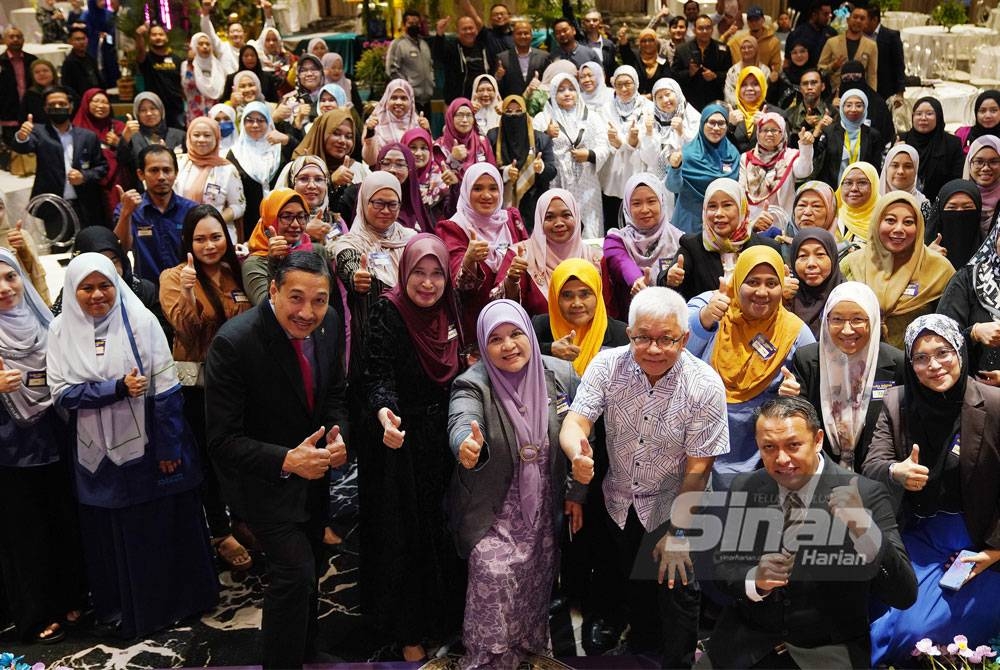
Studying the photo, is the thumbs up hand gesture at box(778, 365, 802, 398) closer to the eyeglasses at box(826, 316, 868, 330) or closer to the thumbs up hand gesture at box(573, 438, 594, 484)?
the eyeglasses at box(826, 316, 868, 330)

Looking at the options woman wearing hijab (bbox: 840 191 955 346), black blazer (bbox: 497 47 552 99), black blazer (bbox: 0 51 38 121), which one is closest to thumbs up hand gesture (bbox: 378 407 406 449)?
woman wearing hijab (bbox: 840 191 955 346)

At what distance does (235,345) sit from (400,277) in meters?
0.72

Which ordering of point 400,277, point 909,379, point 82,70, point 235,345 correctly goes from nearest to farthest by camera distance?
point 235,345 < point 909,379 < point 400,277 < point 82,70

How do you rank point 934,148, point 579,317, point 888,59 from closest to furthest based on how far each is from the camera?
point 579,317 < point 934,148 < point 888,59

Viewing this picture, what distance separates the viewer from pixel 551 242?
4.71m

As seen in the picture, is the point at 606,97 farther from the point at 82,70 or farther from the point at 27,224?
the point at 82,70

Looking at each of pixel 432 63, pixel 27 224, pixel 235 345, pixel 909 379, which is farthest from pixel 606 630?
pixel 432 63

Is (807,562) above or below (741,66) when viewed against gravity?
below

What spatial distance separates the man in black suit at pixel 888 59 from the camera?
352 inches

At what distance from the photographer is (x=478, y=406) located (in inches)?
132

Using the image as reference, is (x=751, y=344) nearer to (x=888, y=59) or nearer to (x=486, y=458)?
(x=486, y=458)

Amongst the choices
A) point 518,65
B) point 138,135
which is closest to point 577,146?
point 518,65

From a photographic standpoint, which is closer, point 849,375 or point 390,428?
point 390,428

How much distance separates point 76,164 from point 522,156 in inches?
131
